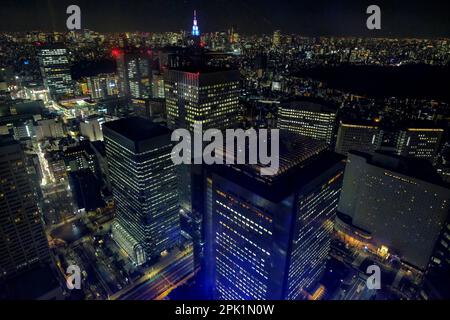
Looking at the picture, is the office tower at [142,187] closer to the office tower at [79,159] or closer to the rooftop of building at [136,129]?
the rooftop of building at [136,129]

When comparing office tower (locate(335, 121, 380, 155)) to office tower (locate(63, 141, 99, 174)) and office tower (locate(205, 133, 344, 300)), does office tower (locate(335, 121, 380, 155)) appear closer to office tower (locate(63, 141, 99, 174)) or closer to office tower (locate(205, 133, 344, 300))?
office tower (locate(205, 133, 344, 300))

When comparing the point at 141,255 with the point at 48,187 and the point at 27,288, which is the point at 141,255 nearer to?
the point at 27,288

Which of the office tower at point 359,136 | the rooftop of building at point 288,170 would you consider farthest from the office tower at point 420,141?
the rooftop of building at point 288,170

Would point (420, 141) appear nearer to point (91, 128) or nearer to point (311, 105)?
point (311, 105)

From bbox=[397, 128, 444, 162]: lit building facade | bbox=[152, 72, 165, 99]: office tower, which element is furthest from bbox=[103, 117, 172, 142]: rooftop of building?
bbox=[152, 72, 165, 99]: office tower

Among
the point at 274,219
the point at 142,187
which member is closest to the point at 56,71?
the point at 142,187
